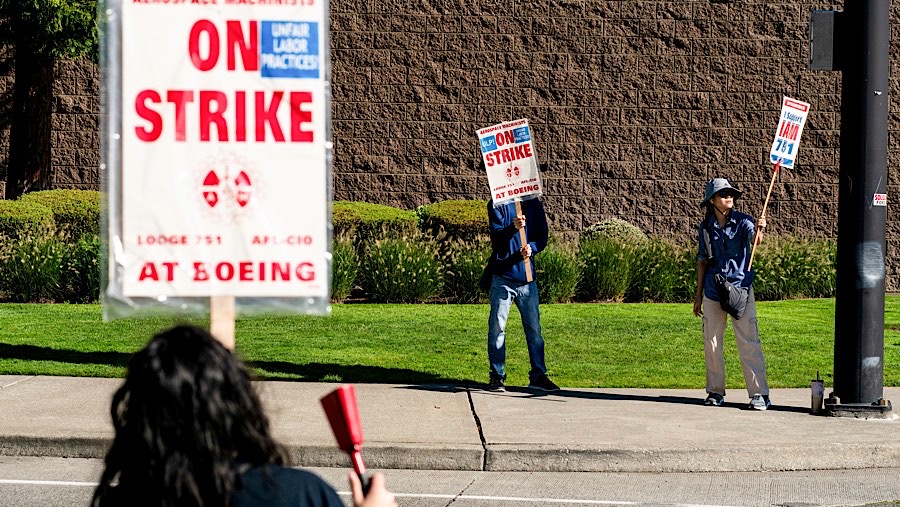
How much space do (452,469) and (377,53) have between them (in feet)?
42.6

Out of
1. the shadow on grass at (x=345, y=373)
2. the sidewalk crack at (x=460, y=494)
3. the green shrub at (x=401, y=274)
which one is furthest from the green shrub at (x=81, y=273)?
the sidewalk crack at (x=460, y=494)

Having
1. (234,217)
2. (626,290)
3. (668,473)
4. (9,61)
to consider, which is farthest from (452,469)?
(9,61)

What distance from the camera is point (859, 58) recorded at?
9977 mm

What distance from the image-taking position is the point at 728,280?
10.4m

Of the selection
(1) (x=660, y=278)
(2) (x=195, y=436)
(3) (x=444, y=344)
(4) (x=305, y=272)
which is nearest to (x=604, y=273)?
(1) (x=660, y=278)

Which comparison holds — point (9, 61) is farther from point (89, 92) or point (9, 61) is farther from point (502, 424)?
point (502, 424)

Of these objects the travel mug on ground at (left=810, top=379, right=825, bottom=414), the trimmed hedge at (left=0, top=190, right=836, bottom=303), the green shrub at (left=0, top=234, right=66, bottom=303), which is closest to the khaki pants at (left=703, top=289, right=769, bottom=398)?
the travel mug on ground at (left=810, top=379, right=825, bottom=414)

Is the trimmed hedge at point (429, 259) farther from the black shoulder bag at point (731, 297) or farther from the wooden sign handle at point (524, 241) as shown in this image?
the black shoulder bag at point (731, 297)

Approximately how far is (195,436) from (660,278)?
1614 centimetres

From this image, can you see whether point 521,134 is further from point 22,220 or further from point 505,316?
Answer: point 22,220

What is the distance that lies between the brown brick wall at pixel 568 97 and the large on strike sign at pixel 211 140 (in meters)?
16.0

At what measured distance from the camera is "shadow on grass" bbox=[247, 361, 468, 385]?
11742 millimetres

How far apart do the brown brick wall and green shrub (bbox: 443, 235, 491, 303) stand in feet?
8.91

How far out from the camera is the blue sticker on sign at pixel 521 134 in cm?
1133
